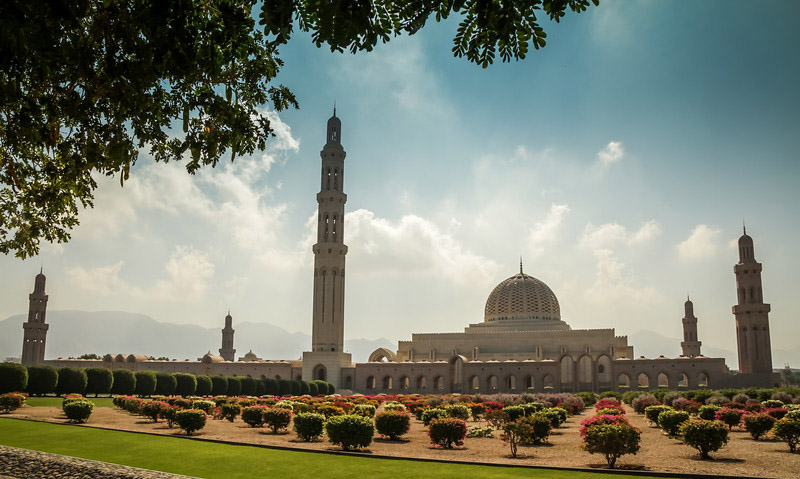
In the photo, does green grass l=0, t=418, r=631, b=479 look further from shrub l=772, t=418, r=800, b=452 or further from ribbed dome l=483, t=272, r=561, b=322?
ribbed dome l=483, t=272, r=561, b=322

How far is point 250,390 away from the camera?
36562 millimetres

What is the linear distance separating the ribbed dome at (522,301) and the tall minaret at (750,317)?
1550 cm

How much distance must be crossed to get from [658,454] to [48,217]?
12075mm

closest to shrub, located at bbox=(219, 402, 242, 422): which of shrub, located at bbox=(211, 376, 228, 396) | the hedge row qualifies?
the hedge row

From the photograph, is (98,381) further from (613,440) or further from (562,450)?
(613,440)

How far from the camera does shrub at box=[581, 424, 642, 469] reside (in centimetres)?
1137

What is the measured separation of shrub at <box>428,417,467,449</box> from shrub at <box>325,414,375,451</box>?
1.66m

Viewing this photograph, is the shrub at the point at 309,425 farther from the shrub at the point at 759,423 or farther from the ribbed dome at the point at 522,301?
the ribbed dome at the point at 522,301

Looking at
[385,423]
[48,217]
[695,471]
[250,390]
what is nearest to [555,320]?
[250,390]

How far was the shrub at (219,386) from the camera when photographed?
115 ft


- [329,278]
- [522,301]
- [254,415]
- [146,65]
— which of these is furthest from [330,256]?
[146,65]

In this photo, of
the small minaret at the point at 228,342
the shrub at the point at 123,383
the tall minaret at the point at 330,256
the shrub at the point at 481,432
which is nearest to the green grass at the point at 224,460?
the shrub at the point at 481,432

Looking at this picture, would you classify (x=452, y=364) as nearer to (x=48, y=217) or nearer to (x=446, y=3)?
(x=48, y=217)

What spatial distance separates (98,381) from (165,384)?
3.73 meters
